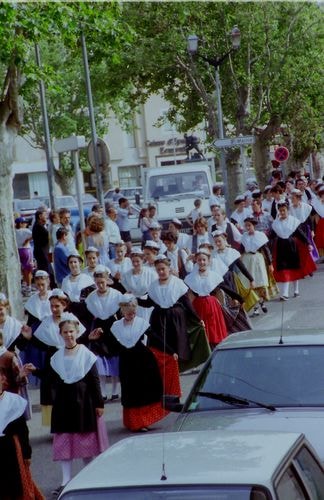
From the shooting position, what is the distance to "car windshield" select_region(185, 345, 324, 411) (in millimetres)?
9242

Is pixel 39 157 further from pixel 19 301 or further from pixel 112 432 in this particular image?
pixel 112 432

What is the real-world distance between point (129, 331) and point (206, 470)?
7830 millimetres

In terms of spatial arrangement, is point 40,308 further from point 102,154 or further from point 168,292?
point 102,154

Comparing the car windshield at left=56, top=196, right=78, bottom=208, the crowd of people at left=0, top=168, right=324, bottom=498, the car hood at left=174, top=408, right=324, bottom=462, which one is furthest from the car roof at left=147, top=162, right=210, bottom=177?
the car hood at left=174, top=408, right=324, bottom=462

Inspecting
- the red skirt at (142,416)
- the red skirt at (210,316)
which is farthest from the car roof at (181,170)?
the red skirt at (142,416)

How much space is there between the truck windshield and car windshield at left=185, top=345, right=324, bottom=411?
24.5 metres

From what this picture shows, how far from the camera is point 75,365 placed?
36.9 feet

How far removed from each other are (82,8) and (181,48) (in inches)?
871

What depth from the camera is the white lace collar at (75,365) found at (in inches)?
443

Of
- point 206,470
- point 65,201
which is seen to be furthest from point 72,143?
point 65,201

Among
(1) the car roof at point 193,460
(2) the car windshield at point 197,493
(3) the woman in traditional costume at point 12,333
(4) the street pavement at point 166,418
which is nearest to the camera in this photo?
(2) the car windshield at point 197,493

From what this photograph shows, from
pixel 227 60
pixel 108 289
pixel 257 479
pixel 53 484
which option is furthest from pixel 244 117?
pixel 257 479

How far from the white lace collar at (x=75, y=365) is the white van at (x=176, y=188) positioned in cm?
2221

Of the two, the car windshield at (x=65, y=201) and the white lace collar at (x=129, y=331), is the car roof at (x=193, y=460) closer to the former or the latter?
the white lace collar at (x=129, y=331)
